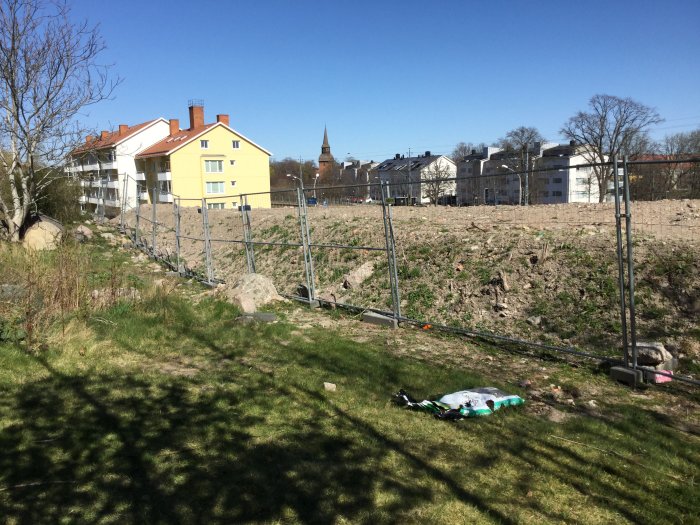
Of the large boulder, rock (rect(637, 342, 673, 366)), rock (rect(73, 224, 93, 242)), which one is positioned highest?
rock (rect(73, 224, 93, 242))

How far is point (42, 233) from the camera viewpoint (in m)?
16.5

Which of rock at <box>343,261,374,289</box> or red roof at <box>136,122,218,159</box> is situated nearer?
rock at <box>343,261,374,289</box>

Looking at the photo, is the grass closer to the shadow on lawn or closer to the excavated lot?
the shadow on lawn

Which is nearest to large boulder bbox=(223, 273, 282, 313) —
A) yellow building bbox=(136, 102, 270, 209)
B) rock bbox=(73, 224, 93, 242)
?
rock bbox=(73, 224, 93, 242)

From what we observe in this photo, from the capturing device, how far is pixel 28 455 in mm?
4137

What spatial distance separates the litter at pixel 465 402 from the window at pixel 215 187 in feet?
165

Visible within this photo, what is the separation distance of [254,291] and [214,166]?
147 feet

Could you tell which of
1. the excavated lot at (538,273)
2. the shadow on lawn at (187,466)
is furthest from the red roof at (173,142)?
the shadow on lawn at (187,466)

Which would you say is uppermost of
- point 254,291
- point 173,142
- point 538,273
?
point 173,142

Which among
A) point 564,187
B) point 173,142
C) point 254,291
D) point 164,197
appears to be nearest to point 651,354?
point 564,187

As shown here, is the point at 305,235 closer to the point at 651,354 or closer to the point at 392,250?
the point at 392,250

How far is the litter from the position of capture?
15.8 feet

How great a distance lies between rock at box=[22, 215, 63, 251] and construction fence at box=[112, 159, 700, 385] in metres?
6.31

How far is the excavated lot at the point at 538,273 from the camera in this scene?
7.11m
